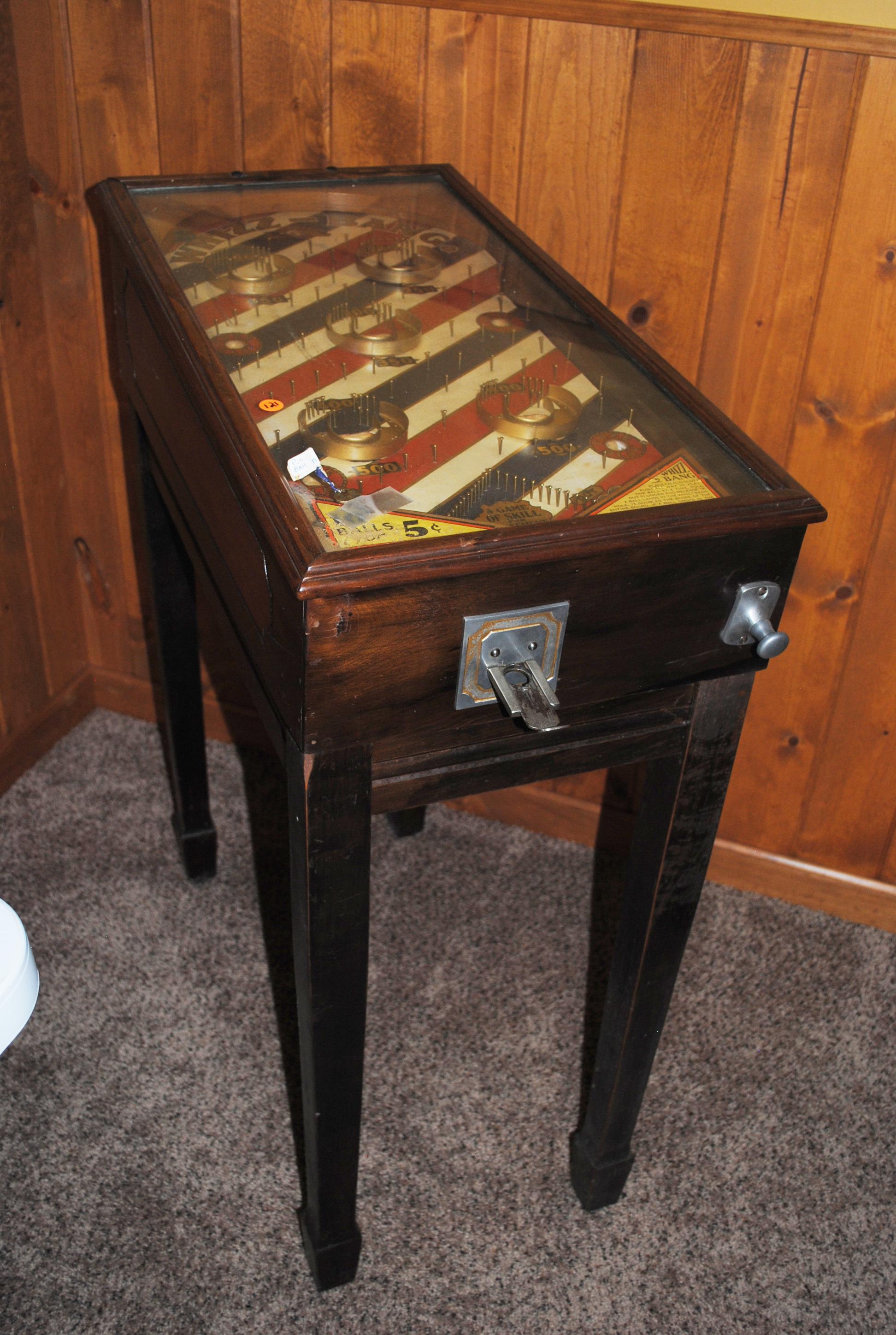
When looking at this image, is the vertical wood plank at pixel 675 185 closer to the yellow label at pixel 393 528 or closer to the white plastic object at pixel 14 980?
the yellow label at pixel 393 528

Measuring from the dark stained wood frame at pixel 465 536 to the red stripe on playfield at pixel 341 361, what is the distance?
0.05 metres

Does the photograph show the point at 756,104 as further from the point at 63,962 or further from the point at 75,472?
the point at 63,962

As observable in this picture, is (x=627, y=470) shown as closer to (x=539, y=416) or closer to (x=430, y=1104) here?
(x=539, y=416)

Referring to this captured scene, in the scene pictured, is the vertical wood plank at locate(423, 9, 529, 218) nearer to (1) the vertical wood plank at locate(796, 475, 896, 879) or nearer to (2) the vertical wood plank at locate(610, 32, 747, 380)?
(2) the vertical wood plank at locate(610, 32, 747, 380)

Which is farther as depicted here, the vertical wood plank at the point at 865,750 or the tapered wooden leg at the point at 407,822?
the tapered wooden leg at the point at 407,822

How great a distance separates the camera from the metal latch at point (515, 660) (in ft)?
3.23

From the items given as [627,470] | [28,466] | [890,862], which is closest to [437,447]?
[627,470]

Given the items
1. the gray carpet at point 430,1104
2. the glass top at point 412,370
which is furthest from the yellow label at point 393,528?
the gray carpet at point 430,1104

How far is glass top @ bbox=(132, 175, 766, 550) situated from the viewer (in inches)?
41.1

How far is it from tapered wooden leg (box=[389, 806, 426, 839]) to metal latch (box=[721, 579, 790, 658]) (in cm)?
109

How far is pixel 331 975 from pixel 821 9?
4.19 feet

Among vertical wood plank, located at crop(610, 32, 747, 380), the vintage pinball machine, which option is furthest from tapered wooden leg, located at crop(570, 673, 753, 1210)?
vertical wood plank, located at crop(610, 32, 747, 380)

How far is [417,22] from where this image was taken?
5.27 ft

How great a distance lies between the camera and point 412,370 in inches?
48.8
